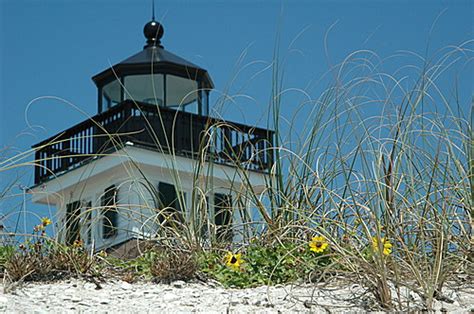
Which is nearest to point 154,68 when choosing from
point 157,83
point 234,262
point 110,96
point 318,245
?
point 157,83

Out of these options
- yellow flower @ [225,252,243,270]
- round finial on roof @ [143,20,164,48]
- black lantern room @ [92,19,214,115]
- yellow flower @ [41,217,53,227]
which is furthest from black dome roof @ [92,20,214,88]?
yellow flower @ [225,252,243,270]

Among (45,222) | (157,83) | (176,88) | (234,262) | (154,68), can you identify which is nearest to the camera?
(234,262)

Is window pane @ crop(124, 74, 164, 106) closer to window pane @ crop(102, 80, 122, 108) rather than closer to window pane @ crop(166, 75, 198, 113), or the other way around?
window pane @ crop(166, 75, 198, 113)

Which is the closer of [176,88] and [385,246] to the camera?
[385,246]

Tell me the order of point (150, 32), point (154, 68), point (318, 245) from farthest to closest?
point (150, 32) → point (154, 68) → point (318, 245)

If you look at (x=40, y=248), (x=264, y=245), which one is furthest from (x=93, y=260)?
(x=264, y=245)

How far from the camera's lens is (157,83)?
63.3 ft

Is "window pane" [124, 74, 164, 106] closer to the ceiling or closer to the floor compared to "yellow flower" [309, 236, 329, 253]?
closer to the ceiling

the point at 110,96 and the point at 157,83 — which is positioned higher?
the point at 157,83

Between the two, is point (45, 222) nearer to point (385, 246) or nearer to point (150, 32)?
point (385, 246)

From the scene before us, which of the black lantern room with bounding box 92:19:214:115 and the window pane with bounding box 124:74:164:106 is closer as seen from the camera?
the black lantern room with bounding box 92:19:214:115

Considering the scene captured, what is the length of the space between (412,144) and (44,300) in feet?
5.95

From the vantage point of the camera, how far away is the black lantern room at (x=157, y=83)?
1894 cm

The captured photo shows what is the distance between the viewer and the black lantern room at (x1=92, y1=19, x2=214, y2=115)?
18.9m
